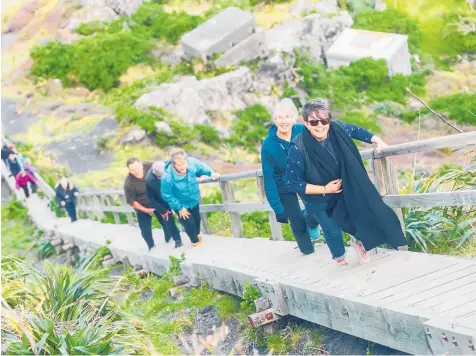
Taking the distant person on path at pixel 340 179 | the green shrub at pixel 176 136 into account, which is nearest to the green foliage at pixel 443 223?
the distant person on path at pixel 340 179

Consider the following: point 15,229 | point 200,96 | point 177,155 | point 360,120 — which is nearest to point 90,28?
point 200,96

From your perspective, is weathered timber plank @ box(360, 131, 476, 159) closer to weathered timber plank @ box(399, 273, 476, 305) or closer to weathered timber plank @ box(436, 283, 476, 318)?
weathered timber plank @ box(399, 273, 476, 305)

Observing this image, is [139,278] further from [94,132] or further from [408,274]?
[94,132]

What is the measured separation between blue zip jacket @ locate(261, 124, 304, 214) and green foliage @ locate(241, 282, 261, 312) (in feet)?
2.62

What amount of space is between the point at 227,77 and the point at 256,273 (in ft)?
92.0

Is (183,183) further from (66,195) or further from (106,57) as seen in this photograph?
(106,57)

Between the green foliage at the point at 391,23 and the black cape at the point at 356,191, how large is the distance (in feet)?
122

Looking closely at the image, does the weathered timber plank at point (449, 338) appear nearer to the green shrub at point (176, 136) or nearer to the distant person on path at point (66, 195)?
the distant person on path at point (66, 195)

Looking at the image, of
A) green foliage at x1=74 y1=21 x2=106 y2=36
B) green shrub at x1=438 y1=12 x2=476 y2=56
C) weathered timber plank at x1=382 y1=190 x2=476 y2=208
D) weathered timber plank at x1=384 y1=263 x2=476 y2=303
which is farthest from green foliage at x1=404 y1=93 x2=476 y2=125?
weathered timber plank at x1=384 y1=263 x2=476 y2=303

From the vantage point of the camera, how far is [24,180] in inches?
818

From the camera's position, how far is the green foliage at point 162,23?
4028 centimetres

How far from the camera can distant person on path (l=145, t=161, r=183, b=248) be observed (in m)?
9.23

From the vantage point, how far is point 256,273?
6.40 meters

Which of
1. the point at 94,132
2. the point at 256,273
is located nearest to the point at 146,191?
the point at 256,273
